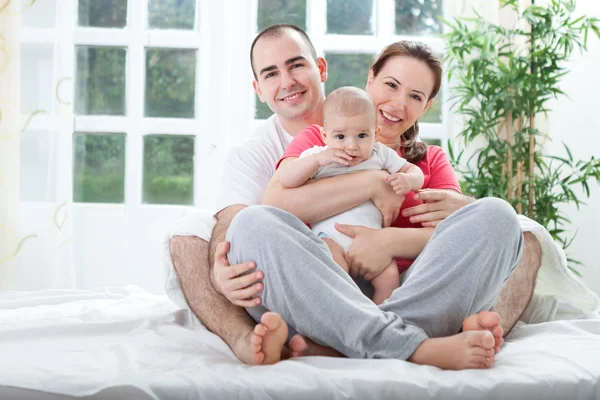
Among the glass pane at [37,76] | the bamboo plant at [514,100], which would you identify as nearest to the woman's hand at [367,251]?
the bamboo plant at [514,100]

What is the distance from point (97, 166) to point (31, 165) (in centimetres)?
33

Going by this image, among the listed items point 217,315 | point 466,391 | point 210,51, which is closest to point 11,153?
point 210,51

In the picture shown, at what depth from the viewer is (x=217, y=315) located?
1.58 metres

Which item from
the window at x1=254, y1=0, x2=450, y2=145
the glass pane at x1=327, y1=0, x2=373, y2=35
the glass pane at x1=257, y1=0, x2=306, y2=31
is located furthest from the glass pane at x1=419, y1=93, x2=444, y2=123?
the glass pane at x1=257, y1=0, x2=306, y2=31

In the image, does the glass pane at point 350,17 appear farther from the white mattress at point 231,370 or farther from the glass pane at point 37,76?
the white mattress at point 231,370

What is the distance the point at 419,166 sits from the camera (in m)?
1.93

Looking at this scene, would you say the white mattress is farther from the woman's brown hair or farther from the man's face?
the man's face

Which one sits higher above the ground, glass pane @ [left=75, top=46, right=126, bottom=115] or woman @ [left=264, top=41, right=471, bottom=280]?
glass pane @ [left=75, top=46, right=126, bottom=115]

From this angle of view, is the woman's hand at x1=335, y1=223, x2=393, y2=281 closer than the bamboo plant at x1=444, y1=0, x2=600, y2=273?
Yes

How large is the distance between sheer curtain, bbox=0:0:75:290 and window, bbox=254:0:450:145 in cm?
103

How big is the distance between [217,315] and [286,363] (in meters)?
0.38

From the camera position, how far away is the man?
150 centimetres

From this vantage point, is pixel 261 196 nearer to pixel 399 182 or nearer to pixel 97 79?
pixel 399 182

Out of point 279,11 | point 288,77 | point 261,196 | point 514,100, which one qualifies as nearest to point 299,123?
point 288,77
